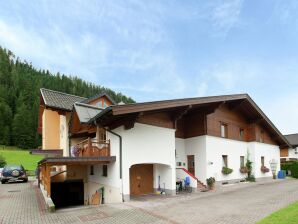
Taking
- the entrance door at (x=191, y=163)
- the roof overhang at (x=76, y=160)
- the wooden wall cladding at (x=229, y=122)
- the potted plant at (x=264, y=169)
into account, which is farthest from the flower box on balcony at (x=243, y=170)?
the roof overhang at (x=76, y=160)

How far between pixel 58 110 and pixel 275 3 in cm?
1776

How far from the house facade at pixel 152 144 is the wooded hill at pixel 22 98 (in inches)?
1881

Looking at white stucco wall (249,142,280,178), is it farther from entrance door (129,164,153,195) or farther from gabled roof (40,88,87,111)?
gabled roof (40,88,87,111)

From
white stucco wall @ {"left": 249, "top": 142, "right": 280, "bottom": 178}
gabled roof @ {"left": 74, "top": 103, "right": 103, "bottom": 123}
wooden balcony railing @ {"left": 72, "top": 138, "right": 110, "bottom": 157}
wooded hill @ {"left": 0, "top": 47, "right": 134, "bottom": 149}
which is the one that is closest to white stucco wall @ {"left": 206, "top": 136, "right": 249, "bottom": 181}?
white stucco wall @ {"left": 249, "top": 142, "right": 280, "bottom": 178}

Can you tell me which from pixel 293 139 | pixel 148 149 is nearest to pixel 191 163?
pixel 148 149

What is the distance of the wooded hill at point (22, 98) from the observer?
7094cm

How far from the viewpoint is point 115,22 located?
1527cm

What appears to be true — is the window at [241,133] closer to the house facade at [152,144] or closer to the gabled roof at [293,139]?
the house facade at [152,144]

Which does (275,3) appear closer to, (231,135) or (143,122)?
(143,122)

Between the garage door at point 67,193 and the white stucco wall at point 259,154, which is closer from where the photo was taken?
the garage door at point 67,193

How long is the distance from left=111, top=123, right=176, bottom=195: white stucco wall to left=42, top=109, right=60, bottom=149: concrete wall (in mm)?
11432

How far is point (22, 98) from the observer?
8288 cm

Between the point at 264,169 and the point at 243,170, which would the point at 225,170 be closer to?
the point at 243,170

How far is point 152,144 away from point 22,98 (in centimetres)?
7782
